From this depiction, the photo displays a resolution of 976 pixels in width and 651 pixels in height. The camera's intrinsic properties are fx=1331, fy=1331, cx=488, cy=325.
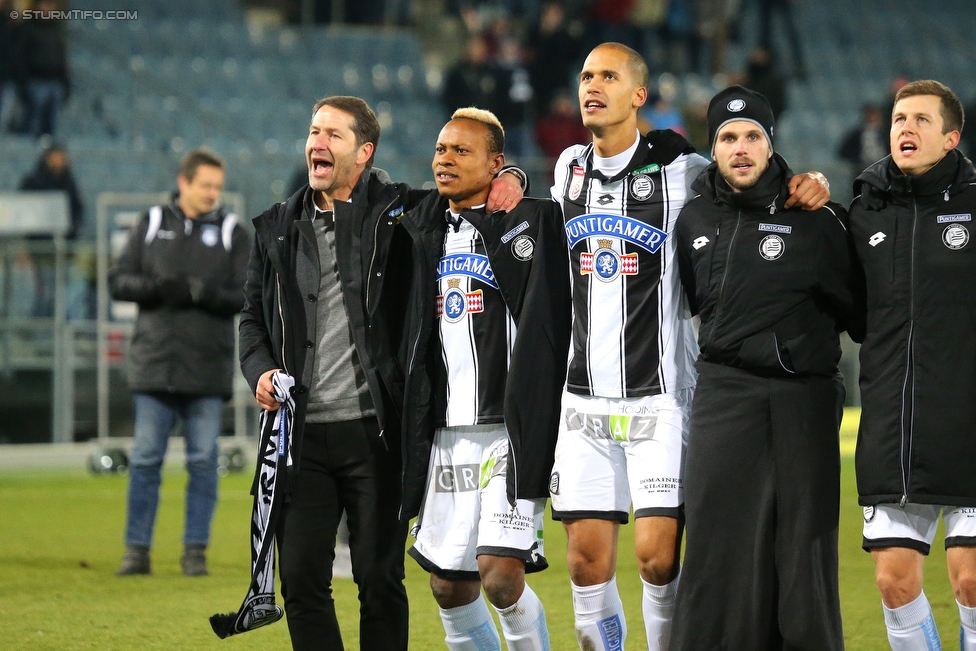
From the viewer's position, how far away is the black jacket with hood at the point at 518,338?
451cm

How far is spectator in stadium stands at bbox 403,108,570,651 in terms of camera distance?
454cm

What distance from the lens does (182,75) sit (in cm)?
1781

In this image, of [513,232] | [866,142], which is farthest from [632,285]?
[866,142]

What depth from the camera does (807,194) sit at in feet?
14.5

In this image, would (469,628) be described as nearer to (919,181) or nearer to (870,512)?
(870,512)

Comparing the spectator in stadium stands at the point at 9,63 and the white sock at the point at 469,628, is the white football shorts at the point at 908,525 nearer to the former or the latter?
the white sock at the point at 469,628

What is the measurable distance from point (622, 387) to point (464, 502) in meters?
0.69

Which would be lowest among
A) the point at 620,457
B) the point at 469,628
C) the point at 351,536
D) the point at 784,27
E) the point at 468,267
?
the point at 469,628

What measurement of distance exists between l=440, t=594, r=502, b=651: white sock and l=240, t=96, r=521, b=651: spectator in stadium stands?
197 millimetres

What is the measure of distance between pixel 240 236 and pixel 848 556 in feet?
13.9

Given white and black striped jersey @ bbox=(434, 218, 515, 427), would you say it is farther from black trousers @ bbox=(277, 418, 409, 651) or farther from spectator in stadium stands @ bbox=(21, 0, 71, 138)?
spectator in stadium stands @ bbox=(21, 0, 71, 138)

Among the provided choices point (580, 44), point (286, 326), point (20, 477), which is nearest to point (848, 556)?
point (286, 326)

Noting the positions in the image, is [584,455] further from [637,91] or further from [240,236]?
[240,236]

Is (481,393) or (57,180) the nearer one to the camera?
(481,393)
